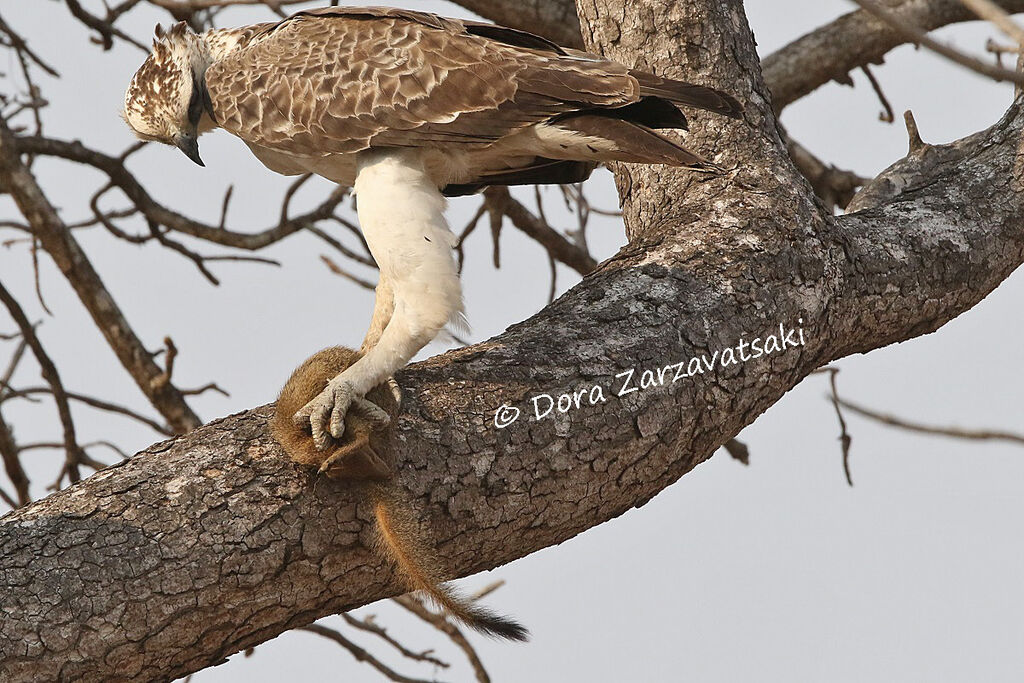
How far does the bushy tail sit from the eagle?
46cm

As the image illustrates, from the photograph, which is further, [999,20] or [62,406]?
[62,406]

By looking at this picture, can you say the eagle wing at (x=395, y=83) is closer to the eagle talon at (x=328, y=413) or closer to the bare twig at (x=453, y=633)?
the eagle talon at (x=328, y=413)

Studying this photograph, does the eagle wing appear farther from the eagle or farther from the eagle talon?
the eagle talon

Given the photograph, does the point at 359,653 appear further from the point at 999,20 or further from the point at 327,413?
the point at 999,20

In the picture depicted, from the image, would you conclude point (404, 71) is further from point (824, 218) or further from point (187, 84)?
point (824, 218)

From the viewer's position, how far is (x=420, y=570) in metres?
2.48

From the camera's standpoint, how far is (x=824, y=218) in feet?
11.5

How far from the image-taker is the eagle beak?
3.53 m

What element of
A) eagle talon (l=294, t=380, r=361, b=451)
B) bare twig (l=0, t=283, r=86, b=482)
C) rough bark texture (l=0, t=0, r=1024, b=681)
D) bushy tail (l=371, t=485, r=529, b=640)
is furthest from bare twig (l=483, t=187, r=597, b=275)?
bushy tail (l=371, t=485, r=529, b=640)

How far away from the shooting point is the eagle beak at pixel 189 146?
11.6 ft

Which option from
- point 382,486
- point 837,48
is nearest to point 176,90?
point 382,486

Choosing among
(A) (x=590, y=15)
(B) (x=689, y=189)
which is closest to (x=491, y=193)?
(A) (x=590, y=15)

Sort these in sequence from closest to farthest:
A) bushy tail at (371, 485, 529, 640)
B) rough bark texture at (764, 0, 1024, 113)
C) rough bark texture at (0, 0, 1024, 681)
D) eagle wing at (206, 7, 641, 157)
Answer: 1. rough bark texture at (0, 0, 1024, 681)
2. bushy tail at (371, 485, 529, 640)
3. eagle wing at (206, 7, 641, 157)
4. rough bark texture at (764, 0, 1024, 113)

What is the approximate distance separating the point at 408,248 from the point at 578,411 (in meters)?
0.66
